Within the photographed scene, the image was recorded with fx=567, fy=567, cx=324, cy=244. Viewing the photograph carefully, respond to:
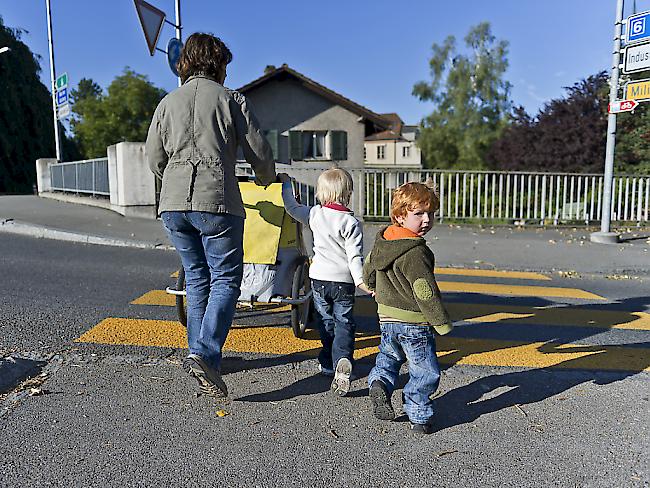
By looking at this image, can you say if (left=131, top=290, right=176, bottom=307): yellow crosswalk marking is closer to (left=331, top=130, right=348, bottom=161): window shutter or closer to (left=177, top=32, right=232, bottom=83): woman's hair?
(left=177, top=32, right=232, bottom=83): woman's hair

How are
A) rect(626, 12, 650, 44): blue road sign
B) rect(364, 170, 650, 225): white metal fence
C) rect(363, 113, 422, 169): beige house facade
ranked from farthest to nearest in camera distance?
rect(363, 113, 422, 169): beige house facade, rect(364, 170, 650, 225): white metal fence, rect(626, 12, 650, 44): blue road sign

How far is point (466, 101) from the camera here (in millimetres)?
48062

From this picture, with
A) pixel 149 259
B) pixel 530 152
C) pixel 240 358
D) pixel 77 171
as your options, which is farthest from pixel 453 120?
pixel 240 358

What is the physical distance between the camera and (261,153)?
3320 millimetres

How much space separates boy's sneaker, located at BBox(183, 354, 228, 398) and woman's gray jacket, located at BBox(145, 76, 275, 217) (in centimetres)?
84

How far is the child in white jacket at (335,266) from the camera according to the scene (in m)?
3.55

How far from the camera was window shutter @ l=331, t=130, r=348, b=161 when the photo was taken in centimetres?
2409

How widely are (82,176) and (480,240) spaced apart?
12228mm

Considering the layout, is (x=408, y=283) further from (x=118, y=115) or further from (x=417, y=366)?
(x=118, y=115)

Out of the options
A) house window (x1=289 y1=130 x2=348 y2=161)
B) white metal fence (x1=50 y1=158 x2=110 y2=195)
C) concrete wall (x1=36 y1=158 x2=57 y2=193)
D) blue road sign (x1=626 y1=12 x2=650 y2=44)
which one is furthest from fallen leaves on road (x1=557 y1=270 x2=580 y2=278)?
concrete wall (x1=36 y1=158 x2=57 y2=193)

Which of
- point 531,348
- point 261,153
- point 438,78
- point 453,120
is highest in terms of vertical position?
point 438,78

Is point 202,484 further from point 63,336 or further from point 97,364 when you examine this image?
point 63,336

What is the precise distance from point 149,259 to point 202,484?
6402 millimetres

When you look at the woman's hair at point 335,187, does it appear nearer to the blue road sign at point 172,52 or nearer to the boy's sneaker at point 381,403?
the boy's sneaker at point 381,403
